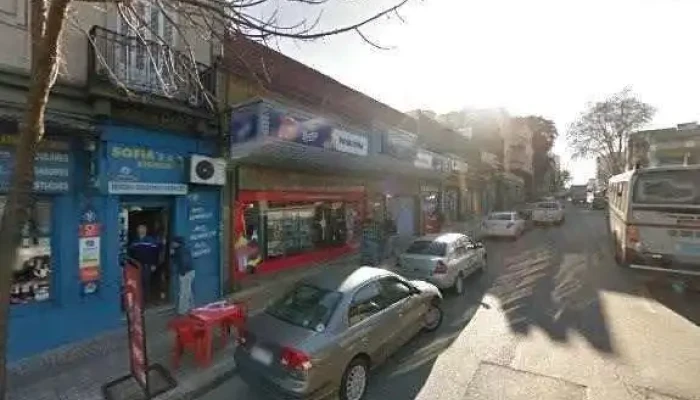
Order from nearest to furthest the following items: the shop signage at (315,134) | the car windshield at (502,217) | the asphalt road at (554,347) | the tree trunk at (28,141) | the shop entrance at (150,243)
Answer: the tree trunk at (28,141)
the asphalt road at (554,347)
the shop entrance at (150,243)
the shop signage at (315,134)
the car windshield at (502,217)

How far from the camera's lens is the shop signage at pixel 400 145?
14258 millimetres

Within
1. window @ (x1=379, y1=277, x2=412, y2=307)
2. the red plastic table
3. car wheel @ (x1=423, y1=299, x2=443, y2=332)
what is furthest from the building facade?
car wheel @ (x1=423, y1=299, x2=443, y2=332)

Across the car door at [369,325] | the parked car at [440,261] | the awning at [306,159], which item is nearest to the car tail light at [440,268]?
the parked car at [440,261]

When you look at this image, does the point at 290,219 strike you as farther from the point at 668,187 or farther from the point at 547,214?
the point at 547,214

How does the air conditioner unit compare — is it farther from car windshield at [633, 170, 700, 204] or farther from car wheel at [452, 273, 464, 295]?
car windshield at [633, 170, 700, 204]

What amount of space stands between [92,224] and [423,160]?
12495 mm

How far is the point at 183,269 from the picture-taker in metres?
8.32

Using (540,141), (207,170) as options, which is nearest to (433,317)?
(207,170)

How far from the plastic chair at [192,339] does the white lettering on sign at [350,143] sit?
6.17 metres

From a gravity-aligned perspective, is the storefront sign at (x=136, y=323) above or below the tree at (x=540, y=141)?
below

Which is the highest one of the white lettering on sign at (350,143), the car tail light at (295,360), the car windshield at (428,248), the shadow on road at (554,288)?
the white lettering on sign at (350,143)

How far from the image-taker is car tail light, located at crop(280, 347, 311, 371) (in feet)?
15.5

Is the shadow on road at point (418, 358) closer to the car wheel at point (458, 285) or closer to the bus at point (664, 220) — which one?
the car wheel at point (458, 285)

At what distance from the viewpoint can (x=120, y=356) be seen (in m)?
6.54
